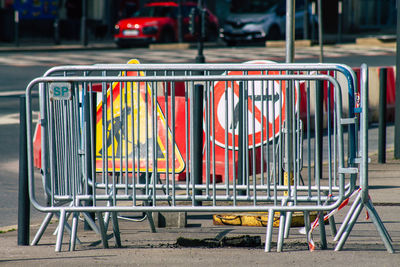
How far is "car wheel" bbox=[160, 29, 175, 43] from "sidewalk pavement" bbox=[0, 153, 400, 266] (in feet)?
84.3

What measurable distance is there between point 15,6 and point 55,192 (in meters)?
Answer: 32.3

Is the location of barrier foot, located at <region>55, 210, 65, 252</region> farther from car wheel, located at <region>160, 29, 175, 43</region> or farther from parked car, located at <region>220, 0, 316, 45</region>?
parked car, located at <region>220, 0, 316, 45</region>

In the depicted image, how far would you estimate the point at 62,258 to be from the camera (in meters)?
4.89

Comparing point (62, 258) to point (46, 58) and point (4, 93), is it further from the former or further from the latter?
point (46, 58)

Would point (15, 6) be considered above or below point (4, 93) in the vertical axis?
above

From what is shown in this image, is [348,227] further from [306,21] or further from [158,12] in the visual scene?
[306,21]

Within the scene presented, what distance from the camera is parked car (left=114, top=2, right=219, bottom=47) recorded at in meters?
30.8

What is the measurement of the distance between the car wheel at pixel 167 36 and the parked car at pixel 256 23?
1937 millimetres

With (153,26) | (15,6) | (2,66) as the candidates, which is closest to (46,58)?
(2,66)

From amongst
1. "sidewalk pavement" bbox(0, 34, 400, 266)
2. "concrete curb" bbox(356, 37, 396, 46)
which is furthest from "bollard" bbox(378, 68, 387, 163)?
"concrete curb" bbox(356, 37, 396, 46)

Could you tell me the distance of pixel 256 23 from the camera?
108 ft

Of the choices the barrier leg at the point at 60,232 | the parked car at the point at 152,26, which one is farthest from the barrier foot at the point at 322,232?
the parked car at the point at 152,26

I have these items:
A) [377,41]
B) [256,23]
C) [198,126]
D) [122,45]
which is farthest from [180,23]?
[198,126]

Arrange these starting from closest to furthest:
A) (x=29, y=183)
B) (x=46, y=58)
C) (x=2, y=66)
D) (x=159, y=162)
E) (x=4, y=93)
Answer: (x=29, y=183) < (x=159, y=162) < (x=4, y=93) < (x=2, y=66) < (x=46, y=58)
